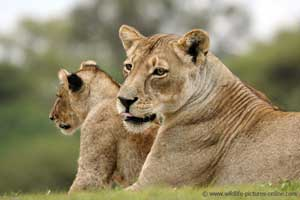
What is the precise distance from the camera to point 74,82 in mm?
14023

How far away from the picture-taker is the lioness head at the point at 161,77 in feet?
37.8

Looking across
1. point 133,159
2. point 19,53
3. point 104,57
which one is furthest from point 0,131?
point 133,159

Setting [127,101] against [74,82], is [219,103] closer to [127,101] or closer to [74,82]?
[127,101]

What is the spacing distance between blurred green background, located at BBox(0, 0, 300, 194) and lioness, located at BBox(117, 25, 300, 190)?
110 ft

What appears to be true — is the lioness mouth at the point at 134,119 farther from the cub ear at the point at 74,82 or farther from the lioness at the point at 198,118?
the cub ear at the point at 74,82

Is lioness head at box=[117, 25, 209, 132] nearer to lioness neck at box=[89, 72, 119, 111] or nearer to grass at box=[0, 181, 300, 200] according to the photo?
grass at box=[0, 181, 300, 200]

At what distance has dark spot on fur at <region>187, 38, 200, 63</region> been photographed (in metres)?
11.7

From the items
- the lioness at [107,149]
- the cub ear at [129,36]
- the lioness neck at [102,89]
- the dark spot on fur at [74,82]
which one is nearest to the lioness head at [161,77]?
the cub ear at [129,36]

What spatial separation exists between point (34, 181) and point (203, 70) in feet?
116

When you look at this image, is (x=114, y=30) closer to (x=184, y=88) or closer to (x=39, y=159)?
(x=39, y=159)

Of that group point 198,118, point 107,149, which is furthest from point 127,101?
point 107,149

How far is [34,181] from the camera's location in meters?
46.6

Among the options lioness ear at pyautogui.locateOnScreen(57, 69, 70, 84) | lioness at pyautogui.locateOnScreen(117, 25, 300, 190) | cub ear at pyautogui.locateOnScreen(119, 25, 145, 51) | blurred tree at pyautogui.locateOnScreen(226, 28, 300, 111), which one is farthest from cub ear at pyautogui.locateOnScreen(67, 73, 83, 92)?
Result: blurred tree at pyautogui.locateOnScreen(226, 28, 300, 111)

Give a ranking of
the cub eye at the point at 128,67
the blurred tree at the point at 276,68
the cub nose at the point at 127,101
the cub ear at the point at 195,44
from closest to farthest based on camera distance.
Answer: the cub nose at the point at 127,101
the cub ear at the point at 195,44
the cub eye at the point at 128,67
the blurred tree at the point at 276,68
